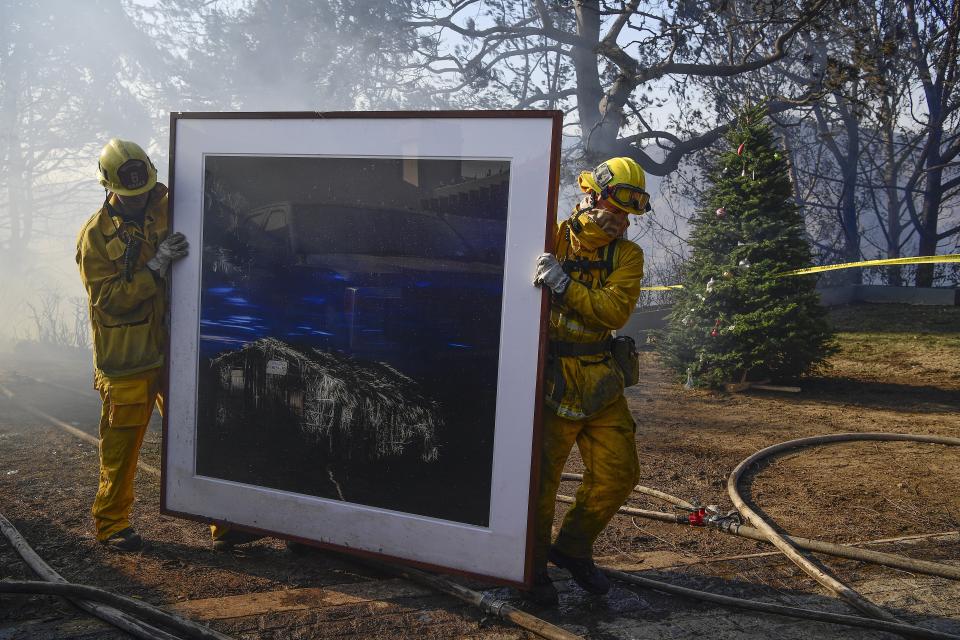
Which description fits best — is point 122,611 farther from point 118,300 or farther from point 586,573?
point 586,573

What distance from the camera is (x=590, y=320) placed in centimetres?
333

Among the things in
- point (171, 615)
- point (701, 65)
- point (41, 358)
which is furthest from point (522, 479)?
point (701, 65)

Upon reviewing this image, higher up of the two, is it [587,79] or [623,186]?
[587,79]

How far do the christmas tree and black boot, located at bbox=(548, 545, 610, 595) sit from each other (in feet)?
20.4

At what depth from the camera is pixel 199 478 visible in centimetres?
375

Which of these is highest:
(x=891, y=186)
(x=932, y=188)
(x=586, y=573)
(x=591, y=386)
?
(x=891, y=186)

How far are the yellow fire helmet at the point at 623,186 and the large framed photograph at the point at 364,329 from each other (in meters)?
0.47

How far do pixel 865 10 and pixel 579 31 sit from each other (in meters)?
5.91

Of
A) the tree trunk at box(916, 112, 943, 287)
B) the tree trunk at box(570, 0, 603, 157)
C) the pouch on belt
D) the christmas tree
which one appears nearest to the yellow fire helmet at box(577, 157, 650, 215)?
the pouch on belt

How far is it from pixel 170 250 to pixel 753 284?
7.36m

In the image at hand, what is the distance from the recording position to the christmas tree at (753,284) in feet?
30.0

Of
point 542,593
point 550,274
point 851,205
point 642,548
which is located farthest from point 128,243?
point 851,205

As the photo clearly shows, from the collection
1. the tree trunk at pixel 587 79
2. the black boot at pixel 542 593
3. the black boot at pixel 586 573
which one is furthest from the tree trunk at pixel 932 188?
the black boot at pixel 542 593

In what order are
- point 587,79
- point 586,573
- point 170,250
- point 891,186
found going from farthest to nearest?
point 891,186
point 587,79
point 170,250
point 586,573
